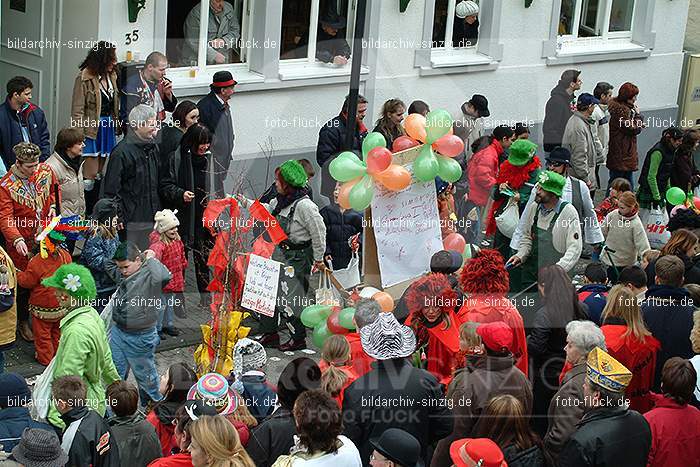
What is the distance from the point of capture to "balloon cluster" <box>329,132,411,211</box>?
389 inches

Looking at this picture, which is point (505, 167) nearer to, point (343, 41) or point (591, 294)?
point (591, 294)

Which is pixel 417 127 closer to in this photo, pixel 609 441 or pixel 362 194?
pixel 362 194

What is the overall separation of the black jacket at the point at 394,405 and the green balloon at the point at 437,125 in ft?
11.6

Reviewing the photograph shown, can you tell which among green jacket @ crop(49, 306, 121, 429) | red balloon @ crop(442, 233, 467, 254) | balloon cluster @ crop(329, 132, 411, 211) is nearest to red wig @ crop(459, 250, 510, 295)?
balloon cluster @ crop(329, 132, 411, 211)

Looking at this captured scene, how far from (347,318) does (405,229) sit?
1.73 m

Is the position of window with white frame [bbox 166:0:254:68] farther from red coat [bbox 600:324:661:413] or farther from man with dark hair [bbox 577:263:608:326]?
red coat [bbox 600:324:661:413]

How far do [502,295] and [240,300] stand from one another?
199 cm

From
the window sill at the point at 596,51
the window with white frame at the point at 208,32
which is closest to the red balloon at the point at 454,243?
the window with white frame at the point at 208,32

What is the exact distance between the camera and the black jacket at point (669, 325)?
8.48m

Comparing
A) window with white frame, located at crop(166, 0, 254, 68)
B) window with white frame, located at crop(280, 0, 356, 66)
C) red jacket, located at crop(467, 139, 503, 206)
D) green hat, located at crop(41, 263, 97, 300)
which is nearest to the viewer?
green hat, located at crop(41, 263, 97, 300)

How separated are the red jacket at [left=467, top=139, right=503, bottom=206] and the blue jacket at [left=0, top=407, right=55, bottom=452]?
6.72 meters

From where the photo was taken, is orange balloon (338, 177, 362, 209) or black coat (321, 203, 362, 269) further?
black coat (321, 203, 362, 269)

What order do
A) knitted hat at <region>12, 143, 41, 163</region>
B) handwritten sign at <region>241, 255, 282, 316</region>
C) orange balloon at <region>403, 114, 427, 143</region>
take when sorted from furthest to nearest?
orange balloon at <region>403, 114, 427, 143</region> < knitted hat at <region>12, 143, 41, 163</region> < handwritten sign at <region>241, 255, 282, 316</region>

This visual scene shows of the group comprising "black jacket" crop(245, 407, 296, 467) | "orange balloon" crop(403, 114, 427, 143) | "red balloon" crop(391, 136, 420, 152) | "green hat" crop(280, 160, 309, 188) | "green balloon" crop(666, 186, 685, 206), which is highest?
"orange balloon" crop(403, 114, 427, 143)
